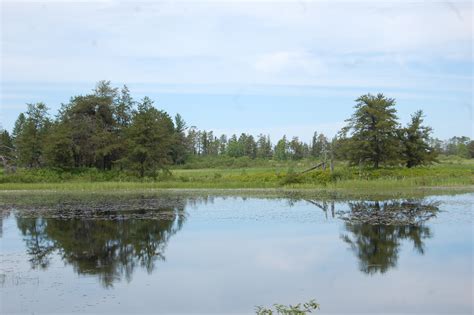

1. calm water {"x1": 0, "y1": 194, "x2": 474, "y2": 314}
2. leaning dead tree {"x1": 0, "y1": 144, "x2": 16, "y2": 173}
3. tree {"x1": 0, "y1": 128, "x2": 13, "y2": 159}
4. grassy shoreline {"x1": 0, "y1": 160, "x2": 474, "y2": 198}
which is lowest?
calm water {"x1": 0, "y1": 194, "x2": 474, "y2": 314}

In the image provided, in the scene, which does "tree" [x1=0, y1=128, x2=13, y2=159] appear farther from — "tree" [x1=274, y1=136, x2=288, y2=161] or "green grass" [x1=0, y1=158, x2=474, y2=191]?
"tree" [x1=274, y1=136, x2=288, y2=161]

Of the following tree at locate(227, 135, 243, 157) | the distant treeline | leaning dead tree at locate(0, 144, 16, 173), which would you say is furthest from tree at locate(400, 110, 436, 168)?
tree at locate(227, 135, 243, 157)

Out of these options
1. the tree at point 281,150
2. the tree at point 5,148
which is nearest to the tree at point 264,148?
the tree at point 281,150

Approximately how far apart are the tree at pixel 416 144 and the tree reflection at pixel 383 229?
19345 mm

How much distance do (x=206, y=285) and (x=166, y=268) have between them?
2.17 meters

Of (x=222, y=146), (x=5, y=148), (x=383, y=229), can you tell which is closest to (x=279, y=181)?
(x=383, y=229)

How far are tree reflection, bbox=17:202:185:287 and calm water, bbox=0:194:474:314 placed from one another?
44 mm

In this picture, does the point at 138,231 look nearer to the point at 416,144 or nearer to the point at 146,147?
the point at 146,147

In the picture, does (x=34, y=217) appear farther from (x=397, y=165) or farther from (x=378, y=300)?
(x=397, y=165)

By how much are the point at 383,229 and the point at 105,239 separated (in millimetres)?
10361

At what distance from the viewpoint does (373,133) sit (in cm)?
4712

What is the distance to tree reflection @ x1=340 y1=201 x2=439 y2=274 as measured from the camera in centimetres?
1605

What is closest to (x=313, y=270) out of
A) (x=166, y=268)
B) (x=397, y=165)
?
(x=166, y=268)

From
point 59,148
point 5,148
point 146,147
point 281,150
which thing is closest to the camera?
point 146,147
